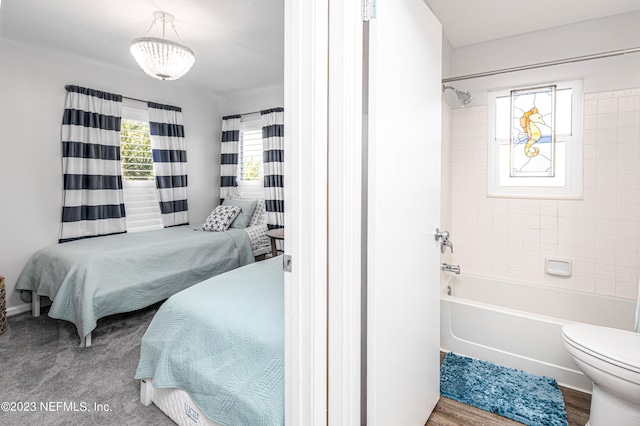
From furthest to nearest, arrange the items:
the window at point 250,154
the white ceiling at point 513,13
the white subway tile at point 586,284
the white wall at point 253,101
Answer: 1. the window at point 250,154
2. the white wall at point 253,101
3. the white subway tile at point 586,284
4. the white ceiling at point 513,13

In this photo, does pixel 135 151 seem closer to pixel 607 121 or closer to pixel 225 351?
pixel 225 351

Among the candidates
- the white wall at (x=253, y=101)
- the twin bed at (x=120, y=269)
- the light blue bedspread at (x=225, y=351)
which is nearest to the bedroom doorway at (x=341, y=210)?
the light blue bedspread at (x=225, y=351)

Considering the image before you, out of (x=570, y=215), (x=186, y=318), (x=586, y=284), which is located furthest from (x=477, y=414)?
(x=570, y=215)

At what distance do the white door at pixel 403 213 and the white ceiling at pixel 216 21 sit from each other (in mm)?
1012

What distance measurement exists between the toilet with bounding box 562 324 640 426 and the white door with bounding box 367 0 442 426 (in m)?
0.60

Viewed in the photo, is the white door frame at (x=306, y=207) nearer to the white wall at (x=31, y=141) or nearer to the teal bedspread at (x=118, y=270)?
the teal bedspread at (x=118, y=270)

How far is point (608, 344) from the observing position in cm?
144

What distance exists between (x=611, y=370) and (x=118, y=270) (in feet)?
9.72

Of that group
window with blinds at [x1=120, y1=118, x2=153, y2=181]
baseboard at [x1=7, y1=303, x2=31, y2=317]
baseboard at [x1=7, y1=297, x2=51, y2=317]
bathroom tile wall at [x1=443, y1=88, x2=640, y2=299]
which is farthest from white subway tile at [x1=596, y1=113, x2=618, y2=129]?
baseboard at [x1=7, y1=303, x2=31, y2=317]

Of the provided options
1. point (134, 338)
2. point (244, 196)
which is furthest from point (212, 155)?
point (134, 338)

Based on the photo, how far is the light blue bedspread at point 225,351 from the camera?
1238mm

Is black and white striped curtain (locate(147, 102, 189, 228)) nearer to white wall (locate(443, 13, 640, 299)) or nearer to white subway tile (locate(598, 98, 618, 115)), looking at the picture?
white wall (locate(443, 13, 640, 299))

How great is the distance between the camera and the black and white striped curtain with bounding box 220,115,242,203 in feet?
14.5

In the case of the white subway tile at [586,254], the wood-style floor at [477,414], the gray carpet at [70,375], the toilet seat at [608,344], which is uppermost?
the white subway tile at [586,254]
